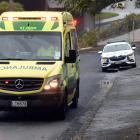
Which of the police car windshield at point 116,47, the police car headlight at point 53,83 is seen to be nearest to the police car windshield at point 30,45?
the police car headlight at point 53,83

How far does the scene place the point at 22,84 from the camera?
13.3m

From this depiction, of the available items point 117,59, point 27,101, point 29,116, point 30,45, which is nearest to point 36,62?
point 30,45

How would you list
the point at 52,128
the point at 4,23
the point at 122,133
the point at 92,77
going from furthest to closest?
the point at 92,77
the point at 4,23
the point at 52,128
the point at 122,133

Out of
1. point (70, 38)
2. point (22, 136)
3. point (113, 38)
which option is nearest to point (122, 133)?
point (22, 136)

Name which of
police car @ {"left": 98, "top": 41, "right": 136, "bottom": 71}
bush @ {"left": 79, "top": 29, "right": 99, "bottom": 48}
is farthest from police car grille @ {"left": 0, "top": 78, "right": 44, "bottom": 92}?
bush @ {"left": 79, "top": 29, "right": 99, "bottom": 48}

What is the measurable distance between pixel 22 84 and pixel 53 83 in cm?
65

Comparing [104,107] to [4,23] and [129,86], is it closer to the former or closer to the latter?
[4,23]

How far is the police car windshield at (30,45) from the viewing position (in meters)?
14.2

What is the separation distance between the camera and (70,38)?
15.6 metres

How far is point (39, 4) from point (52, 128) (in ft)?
185

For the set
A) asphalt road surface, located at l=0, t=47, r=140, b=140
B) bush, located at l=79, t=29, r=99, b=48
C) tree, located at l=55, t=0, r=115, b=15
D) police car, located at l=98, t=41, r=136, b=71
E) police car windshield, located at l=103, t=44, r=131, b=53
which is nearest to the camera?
tree, located at l=55, t=0, r=115, b=15

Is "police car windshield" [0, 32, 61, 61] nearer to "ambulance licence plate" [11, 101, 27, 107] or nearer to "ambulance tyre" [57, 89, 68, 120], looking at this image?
"ambulance tyre" [57, 89, 68, 120]

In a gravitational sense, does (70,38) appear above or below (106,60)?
above

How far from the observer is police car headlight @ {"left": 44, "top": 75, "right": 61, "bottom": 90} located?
43.9 ft
